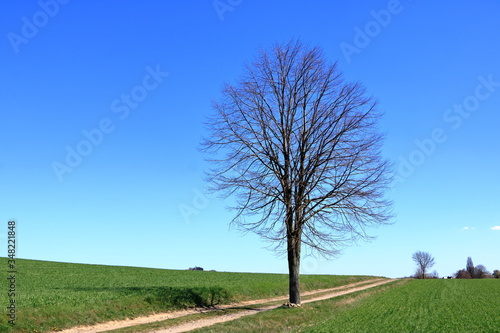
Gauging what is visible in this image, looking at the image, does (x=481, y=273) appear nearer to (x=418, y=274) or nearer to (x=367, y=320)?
(x=418, y=274)

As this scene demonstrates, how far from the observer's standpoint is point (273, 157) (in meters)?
26.7

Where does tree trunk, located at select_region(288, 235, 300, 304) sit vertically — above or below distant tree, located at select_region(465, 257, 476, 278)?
above

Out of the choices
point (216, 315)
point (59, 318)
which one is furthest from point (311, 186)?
point (59, 318)

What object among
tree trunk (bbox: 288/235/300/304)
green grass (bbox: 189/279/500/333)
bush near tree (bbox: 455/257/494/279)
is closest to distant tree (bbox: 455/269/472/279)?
bush near tree (bbox: 455/257/494/279)

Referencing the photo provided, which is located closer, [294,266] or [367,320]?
[367,320]

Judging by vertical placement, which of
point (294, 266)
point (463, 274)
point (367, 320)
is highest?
point (294, 266)

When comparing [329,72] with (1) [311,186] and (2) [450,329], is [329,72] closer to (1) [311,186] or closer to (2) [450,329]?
(1) [311,186]

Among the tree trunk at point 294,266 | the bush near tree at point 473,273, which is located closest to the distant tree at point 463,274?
the bush near tree at point 473,273

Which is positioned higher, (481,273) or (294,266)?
(294,266)

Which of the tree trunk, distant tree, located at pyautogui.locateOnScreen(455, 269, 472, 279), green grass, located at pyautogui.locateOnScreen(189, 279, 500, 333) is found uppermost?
the tree trunk

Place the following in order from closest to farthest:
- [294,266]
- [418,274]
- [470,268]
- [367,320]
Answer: [367,320], [294,266], [418,274], [470,268]

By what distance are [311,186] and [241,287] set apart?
13107 mm

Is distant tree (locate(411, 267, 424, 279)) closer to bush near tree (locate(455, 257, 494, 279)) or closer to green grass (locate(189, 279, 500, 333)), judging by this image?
bush near tree (locate(455, 257, 494, 279))

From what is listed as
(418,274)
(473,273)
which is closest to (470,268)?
(473,273)
